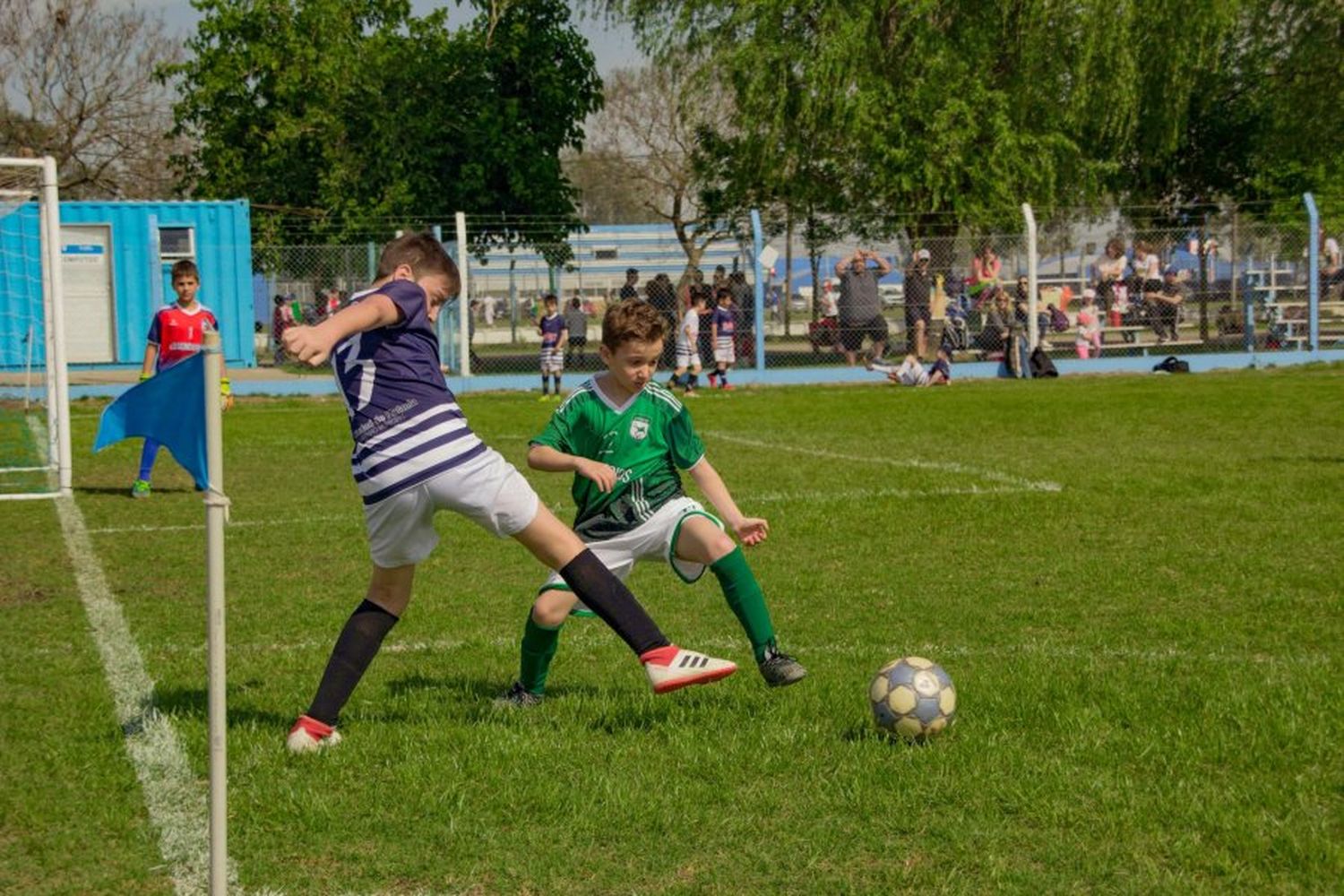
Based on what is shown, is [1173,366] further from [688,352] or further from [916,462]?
[916,462]

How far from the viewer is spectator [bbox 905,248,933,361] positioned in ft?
83.3

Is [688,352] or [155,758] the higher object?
[688,352]

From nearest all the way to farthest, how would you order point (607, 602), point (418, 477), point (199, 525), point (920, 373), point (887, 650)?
point (418, 477) < point (607, 602) < point (887, 650) < point (199, 525) < point (920, 373)

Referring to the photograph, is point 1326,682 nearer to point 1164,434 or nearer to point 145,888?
point 145,888

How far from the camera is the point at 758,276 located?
25.4 meters

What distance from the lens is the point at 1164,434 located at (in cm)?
1486

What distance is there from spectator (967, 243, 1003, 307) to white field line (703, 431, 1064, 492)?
35.9 ft

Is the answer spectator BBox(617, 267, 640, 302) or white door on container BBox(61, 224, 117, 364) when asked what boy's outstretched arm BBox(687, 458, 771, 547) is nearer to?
spectator BBox(617, 267, 640, 302)

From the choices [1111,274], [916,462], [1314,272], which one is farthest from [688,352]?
[1314,272]

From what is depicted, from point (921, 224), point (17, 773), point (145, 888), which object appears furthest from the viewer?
point (921, 224)

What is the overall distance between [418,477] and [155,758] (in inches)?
47.4

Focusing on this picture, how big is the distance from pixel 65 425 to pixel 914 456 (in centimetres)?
698

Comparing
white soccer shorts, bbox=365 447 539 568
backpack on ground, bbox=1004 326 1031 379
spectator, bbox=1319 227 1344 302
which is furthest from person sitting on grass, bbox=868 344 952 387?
white soccer shorts, bbox=365 447 539 568

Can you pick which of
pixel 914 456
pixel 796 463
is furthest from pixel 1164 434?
pixel 796 463
